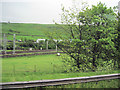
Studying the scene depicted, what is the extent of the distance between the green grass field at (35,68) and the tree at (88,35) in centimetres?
79

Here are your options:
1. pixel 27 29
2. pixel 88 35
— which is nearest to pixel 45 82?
pixel 27 29

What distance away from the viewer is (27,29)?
5691 millimetres

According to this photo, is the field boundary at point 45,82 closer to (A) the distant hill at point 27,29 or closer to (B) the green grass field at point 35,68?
(B) the green grass field at point 35,68

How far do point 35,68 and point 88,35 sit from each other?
109 inches

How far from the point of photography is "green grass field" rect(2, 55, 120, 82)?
15.3 ft

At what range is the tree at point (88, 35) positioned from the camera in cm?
603

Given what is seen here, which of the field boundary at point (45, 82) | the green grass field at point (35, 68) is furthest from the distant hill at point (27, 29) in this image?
the field boundary at point (45, 82)

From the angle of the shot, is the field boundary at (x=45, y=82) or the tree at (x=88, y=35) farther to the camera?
the tree at (x=88, y=35)

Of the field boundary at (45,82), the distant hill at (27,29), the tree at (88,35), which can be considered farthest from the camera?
the tree at (88,35)

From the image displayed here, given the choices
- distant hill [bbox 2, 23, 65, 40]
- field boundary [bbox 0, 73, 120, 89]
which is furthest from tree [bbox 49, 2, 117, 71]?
field boundary [bbox 0, 73, 120, 89]

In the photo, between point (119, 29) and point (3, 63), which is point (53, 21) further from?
point (119, 29)

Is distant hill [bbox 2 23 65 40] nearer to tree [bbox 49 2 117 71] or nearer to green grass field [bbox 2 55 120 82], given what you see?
tree [bbox 49 2 117 71]

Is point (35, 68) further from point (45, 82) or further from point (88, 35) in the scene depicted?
point (88, 35)

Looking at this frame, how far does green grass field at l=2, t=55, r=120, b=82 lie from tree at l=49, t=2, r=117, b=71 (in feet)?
2.58
